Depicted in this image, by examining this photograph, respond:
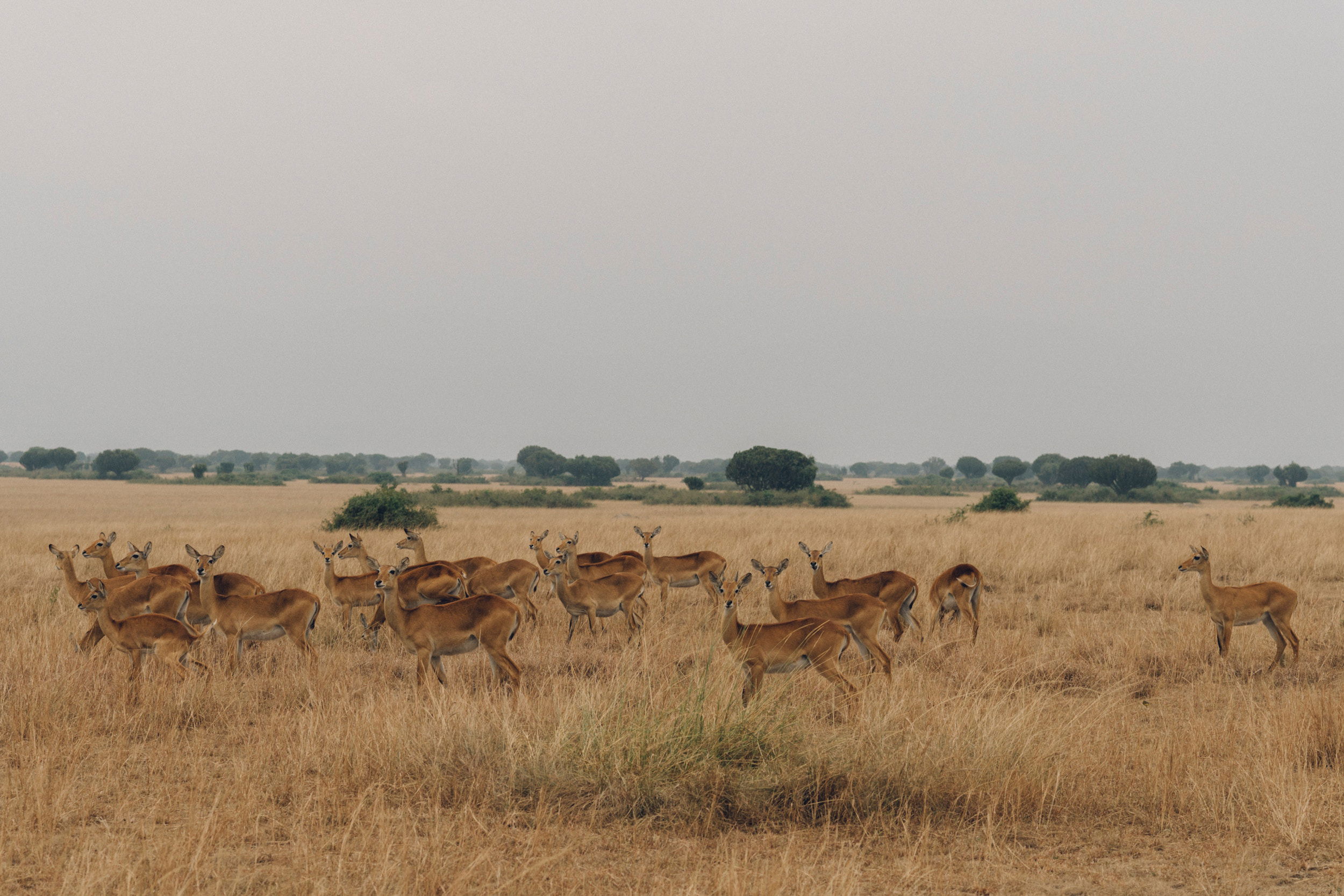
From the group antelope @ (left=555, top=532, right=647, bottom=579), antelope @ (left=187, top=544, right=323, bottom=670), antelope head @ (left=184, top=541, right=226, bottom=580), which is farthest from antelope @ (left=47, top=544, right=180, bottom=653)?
antelope @ (left=555, top=532, right=647, bottom=579)

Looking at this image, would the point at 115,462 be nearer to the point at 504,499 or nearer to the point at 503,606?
the point at 504,499

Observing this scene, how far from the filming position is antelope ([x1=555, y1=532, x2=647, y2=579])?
13.5m

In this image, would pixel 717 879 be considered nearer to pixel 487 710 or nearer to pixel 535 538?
pixel 487 710

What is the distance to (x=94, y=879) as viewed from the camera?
4406mm

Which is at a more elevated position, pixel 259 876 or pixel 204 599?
pixel 204 599

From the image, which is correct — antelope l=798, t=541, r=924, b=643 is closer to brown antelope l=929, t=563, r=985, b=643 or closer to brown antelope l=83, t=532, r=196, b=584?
brown antelope l=929, t=563, r=985, b=643

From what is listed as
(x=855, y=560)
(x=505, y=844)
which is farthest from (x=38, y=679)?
(x=855, y=560)

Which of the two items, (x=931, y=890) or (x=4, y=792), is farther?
(x=4, y=792)

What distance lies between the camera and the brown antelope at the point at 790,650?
26.5 ft

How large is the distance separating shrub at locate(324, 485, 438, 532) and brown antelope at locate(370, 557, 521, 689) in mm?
22144

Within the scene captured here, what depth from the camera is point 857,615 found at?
9.62m

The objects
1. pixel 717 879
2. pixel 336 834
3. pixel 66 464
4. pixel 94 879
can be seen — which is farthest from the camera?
pixel 66 464

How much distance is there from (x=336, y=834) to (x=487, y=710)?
1.96 m

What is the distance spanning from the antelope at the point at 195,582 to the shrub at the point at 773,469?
65.8m
